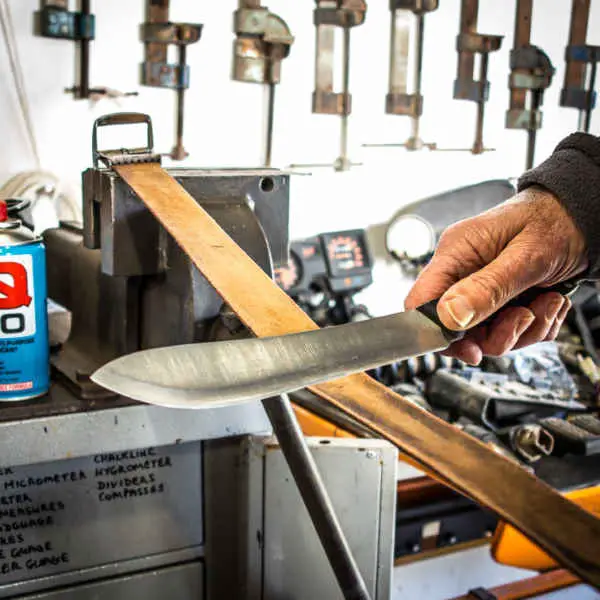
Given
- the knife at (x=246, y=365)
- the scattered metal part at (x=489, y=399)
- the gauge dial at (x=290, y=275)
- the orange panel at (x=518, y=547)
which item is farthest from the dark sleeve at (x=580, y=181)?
the gauge dial at (x=290, y=275)

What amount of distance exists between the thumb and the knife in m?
0.09

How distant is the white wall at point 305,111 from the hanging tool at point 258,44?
0.05 metres

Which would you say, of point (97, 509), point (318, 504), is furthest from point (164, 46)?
point (318, 504)

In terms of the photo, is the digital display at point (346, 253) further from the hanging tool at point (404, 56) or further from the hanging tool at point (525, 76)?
the hanging tool at point (525, 76)

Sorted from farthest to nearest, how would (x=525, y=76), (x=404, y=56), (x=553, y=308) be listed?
(x=525, y=76) → (x=404, y=56) → (x=553, y=308)

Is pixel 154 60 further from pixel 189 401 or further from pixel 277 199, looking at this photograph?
pixel 189 401

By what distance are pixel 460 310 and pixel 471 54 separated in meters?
2.82

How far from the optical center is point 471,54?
11.0 ft

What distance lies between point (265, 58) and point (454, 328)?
7.54ft

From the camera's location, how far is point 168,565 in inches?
44.5

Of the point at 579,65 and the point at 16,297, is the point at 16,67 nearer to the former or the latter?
the point at 16,297

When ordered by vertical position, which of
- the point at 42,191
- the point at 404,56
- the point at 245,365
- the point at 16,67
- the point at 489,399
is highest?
the point at 404,56

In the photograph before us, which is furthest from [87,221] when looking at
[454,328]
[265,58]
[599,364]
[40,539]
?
[599,364]

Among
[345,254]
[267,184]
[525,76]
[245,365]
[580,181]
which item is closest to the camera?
[245,365]
